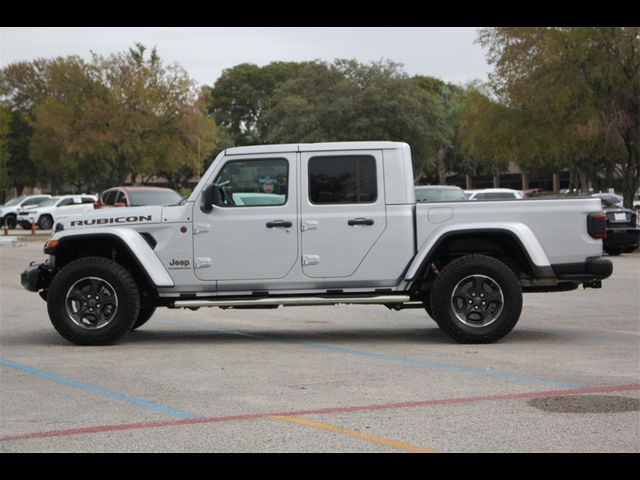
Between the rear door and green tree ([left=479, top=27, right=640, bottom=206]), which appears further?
green tree ([left=479, top=27, right=640, bottom=206])

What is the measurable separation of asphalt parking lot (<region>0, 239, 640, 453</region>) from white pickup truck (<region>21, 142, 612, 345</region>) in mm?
489

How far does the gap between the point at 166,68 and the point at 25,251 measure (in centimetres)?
2510

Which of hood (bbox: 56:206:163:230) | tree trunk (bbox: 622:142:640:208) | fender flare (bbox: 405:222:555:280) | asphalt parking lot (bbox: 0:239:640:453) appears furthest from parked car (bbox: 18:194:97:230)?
fender flare (bbox: 405:222:555:280)

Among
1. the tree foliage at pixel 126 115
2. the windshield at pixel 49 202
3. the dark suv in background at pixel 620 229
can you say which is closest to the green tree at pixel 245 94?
the tree foliage at pixel 126 115

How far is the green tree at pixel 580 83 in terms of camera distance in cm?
3081

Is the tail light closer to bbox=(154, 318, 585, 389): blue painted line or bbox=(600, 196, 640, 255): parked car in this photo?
bbox=(154, 318, 585, 389): blue painted line

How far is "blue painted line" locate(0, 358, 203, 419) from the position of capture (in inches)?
296

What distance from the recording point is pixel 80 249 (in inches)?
459

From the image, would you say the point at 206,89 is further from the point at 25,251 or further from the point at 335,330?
the point at 335,330

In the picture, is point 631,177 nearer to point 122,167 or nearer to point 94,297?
point 94,297

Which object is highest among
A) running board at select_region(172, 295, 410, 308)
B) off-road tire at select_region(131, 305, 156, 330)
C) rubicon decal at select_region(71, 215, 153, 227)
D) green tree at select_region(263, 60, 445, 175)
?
green tree at select_region(263, 60, 445, 175)

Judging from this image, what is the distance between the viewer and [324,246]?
11133 mm

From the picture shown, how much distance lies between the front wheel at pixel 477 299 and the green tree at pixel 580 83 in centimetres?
2115

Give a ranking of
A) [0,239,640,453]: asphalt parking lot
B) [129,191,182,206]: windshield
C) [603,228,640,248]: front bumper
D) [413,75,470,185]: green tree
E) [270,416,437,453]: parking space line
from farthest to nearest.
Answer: [413,75,470,185]: green tree
[129,191,182,206]: windshield
[603,228,640,248]: front bumper
[0,239,640,453]: asphalt parking lot
[270,416,437,453]: parking space line
